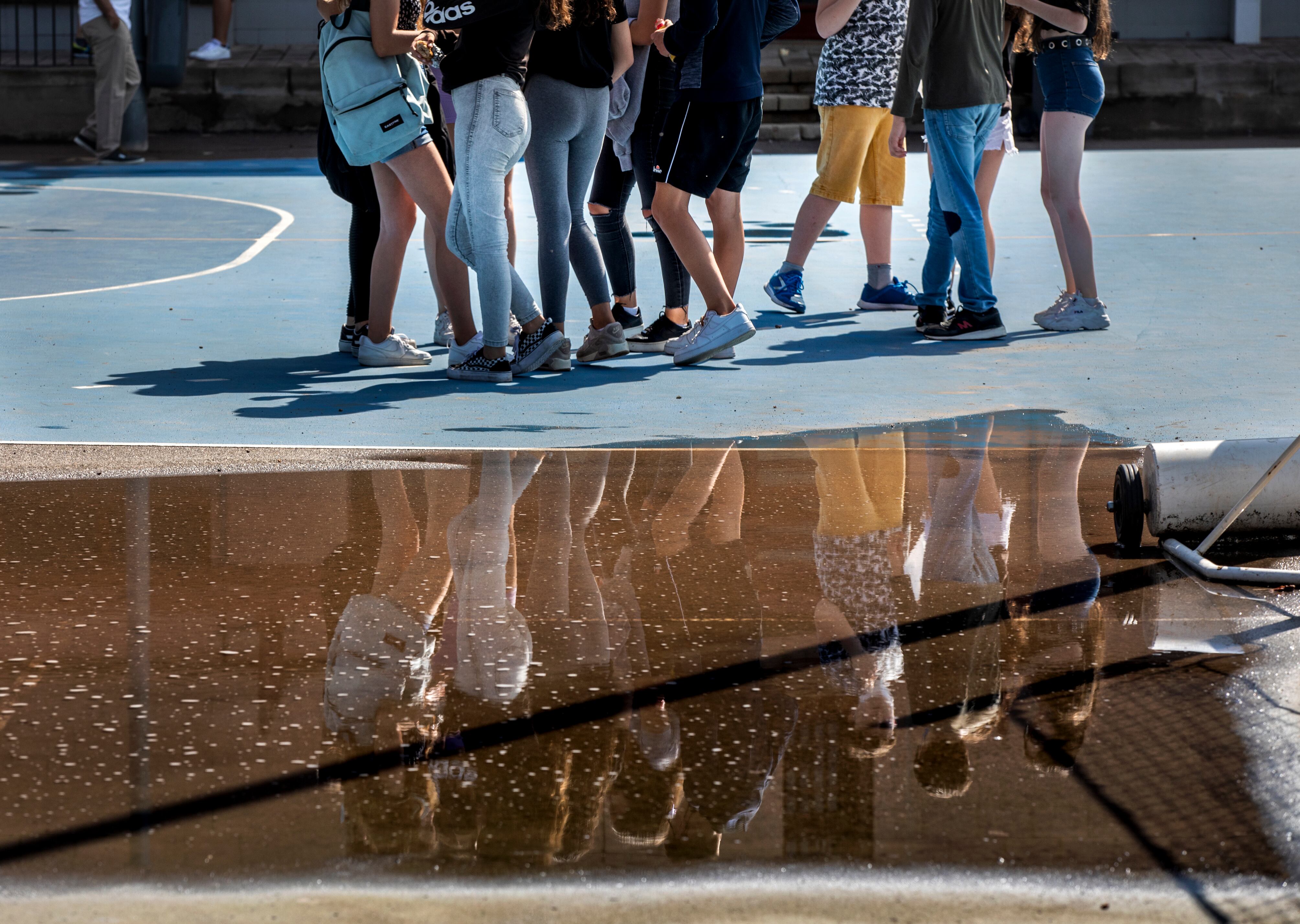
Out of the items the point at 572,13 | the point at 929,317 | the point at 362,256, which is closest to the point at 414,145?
the point at 362,256

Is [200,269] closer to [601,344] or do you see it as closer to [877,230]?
[601,344]

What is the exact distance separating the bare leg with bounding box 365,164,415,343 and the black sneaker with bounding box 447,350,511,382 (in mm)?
488

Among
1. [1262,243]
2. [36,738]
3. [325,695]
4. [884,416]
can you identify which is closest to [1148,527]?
[884,416]

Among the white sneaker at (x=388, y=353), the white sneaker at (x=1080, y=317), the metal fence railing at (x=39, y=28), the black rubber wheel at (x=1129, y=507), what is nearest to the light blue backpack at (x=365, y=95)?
the white sneaker at (x=388, y=353)

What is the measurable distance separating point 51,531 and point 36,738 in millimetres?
1538

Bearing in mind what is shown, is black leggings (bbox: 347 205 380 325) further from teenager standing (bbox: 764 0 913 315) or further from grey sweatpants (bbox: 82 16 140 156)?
grey sweatpants (bbox: 82 16 140 156)

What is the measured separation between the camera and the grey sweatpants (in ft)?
54.3

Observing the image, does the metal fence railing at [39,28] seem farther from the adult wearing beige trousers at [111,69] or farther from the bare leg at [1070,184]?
the bare leg at [1070,184]

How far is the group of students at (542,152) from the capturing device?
20.4 ft

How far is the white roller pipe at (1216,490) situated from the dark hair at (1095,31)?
3.85 meters

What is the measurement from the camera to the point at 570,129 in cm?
654

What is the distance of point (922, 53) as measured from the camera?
7.29 meters

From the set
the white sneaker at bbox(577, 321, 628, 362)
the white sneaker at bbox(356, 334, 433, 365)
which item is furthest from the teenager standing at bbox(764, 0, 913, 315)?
the white sneaker at bbox(356, 334, 433, 365)

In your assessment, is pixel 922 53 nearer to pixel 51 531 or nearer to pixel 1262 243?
pixel 1262 243
